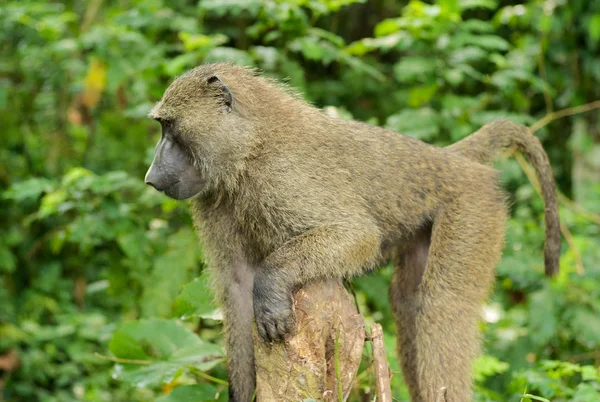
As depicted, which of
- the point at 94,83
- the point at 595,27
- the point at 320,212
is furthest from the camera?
the point at 94,83

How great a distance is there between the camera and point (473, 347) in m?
3.63

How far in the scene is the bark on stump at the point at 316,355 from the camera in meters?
2.88

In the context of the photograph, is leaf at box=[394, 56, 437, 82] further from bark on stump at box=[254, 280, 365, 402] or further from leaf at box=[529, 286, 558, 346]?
bark on stump at box=[254, 280, 365, 402]

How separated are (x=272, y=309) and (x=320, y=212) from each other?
548 millimetres

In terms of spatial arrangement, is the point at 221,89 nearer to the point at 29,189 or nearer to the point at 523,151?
the point at 523,151

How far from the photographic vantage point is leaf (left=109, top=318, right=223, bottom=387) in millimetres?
3781

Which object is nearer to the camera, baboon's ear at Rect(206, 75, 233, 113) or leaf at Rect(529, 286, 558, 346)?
baboon's ear at Rect(206, 75, 233, 113)

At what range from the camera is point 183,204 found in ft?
15.3

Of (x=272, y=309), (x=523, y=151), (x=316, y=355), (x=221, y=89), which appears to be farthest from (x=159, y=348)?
(x=523, y=151)

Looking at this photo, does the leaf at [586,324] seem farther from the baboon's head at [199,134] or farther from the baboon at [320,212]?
the baboon's head at [199,134]

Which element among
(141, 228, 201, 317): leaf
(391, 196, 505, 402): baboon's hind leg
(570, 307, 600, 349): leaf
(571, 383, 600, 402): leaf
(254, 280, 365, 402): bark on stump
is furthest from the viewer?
(570, 307, 600, 349): leaf

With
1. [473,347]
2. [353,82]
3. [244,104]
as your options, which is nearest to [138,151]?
[353,82]

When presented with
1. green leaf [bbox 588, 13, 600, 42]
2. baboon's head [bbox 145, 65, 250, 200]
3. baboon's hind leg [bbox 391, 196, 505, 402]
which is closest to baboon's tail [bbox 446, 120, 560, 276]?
baboon's hind leg [bbox 391, 196, 505, 402]

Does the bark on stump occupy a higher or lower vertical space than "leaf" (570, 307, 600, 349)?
higher
